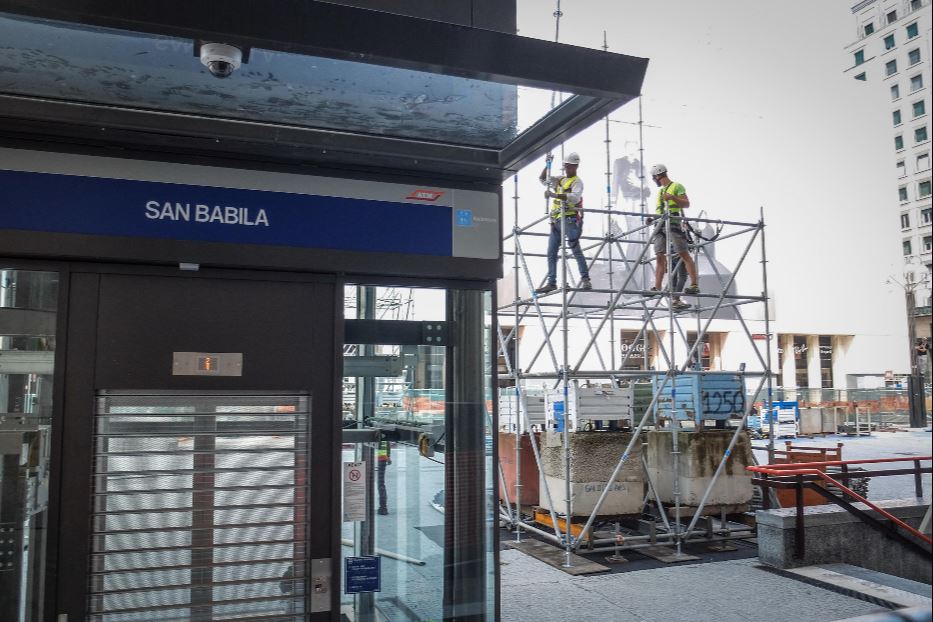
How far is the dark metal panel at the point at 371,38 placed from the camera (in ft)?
8.29

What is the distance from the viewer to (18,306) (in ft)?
11.9

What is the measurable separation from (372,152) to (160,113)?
1.08 meters

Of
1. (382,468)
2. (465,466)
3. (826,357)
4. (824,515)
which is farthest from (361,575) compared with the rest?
(826,357)

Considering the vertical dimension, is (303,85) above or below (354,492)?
above

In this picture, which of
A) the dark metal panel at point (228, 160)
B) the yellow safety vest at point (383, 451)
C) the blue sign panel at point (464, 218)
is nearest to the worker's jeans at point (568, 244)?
the dark metal panel at point (228, 160)

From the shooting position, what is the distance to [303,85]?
11.3ft

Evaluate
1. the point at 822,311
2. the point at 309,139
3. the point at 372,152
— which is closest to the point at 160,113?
the point at 309,139

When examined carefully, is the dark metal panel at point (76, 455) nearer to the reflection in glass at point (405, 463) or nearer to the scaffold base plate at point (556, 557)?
the reflection in glass at point (405, 463)

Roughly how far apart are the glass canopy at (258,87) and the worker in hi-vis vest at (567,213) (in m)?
5.89

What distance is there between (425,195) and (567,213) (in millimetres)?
5898

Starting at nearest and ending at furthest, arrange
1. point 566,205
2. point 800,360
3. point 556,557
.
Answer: point 556,557, point 566,205, point 800,360

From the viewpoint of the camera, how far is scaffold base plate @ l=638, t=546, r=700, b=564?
29.1 ft

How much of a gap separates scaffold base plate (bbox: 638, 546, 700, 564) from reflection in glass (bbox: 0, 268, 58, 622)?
710 centimetres

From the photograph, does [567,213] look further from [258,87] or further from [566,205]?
[258,87]
